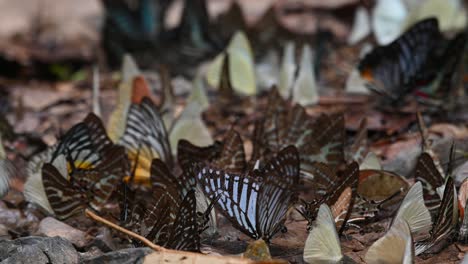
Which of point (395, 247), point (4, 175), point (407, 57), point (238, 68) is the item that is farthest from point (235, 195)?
point (238, 68)

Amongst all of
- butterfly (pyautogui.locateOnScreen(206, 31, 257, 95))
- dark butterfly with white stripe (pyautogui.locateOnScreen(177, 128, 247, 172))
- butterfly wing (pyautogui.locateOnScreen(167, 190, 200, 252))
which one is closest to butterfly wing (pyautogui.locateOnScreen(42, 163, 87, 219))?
dark butterfly with white stripe (pyautogui.locateOnScreen(177, 128, 247, 172))

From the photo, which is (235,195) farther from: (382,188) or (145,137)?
(145,137)

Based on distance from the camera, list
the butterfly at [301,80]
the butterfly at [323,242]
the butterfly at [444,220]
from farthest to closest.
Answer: the butterfly at [301,80]
the butterfly at [444,220]
the butterfly at [323,242]

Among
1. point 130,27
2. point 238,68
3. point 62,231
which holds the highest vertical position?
point 130,27

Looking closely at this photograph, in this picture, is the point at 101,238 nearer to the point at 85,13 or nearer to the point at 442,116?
the point at 442,116

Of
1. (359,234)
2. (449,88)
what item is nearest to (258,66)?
(449,88)

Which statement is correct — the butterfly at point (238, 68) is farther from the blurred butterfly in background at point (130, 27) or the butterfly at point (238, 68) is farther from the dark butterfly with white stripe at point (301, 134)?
the blurred butterfly in background at point (130, 27)

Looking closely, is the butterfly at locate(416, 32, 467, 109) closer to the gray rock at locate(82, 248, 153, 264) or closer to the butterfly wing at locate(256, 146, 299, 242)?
the butterfly wing at locate(256, 146, 299, 242)

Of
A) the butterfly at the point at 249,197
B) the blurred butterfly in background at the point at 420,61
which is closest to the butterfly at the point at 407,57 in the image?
the blurred butterfly in background at the point at 420,61
